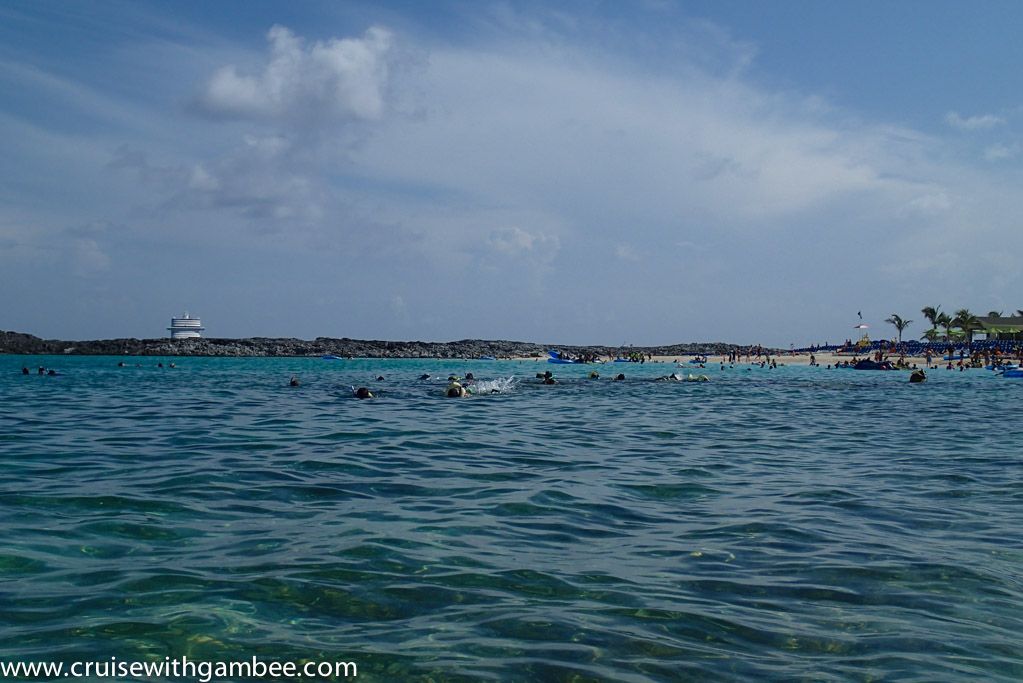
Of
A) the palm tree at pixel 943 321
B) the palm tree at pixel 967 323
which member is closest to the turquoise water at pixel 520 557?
the palm tree at pixel 967 323

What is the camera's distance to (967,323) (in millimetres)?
121562

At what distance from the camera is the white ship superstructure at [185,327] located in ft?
483

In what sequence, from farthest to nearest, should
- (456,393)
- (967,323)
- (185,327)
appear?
(185,327), (967,323), (456,393)

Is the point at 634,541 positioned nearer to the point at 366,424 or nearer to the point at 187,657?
the point at 187,657

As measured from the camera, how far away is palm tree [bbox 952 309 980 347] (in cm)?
11625

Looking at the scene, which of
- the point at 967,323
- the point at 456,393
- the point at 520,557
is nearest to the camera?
the point at 520,557

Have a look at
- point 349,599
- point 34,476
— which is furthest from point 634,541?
point 34,476

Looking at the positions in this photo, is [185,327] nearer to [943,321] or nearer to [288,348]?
[288,348]

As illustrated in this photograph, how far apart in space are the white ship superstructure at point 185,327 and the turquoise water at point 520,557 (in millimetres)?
141232

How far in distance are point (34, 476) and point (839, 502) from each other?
39.3 feet

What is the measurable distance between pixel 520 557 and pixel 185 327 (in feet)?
507

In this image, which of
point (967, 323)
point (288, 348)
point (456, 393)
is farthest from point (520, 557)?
point (288, 348)

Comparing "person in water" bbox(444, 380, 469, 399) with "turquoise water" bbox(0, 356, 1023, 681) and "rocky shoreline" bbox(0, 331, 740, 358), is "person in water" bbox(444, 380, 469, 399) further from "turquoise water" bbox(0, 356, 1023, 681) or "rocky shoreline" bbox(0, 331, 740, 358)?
"rocky shoreline" bbox(0, 331, 740, 358)

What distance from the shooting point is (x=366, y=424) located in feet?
67.6
